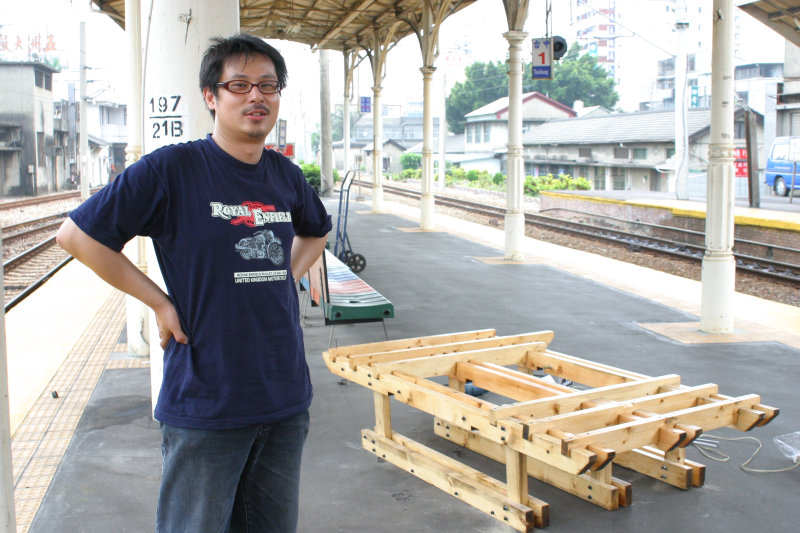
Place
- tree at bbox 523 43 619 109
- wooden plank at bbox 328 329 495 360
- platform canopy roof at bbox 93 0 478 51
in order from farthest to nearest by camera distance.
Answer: tree at bbox 523 43 619 109, platform canopy roof at bbox 93 0 478 51, wooden plank at bbox 328 329 495 360

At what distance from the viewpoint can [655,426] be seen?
3.88 m

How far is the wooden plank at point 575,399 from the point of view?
155 inches

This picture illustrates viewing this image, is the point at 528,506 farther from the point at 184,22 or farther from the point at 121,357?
the point at 121,357

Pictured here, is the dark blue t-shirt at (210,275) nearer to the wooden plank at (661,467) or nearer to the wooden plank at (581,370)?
the wooden plank at (661,467)

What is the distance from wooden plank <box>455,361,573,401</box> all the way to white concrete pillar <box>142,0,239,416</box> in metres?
1.87

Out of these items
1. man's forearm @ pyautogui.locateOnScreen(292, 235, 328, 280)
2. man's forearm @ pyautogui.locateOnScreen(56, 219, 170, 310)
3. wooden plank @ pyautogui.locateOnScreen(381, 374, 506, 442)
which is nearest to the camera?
man's forearm @ pyautogui.locateOnScreen(56, 219, 170, 310)

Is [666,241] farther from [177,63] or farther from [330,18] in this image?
[177,63]

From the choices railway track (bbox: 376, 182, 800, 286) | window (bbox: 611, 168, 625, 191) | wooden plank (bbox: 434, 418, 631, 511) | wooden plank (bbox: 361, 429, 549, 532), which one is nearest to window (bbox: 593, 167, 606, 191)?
window (bbox: 611, 168, 625, 191)

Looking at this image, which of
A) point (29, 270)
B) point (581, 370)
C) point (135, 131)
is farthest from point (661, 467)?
point (29, 270)

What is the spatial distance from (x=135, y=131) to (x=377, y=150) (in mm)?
17010

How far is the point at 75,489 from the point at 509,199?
33.9 ft

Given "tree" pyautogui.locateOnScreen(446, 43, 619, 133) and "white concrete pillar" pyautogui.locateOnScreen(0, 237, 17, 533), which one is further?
"tree" pyautogui.locateOnScreen(446, 43, 619, 133)

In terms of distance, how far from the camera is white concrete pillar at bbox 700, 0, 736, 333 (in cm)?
798

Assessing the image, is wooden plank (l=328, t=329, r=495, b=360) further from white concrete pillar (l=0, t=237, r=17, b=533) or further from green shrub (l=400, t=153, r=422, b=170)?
green shrub (l=400, t=153, r=422, b=170)
